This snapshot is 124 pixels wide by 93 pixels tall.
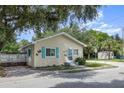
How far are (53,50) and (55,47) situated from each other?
361 mm

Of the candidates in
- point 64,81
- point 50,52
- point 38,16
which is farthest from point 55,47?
point 64,81

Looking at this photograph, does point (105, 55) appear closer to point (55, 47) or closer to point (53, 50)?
point (55, 47)

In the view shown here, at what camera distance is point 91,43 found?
42875 mm

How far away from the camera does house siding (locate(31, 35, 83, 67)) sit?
22.0 metres

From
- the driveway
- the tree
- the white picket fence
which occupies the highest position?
the tree

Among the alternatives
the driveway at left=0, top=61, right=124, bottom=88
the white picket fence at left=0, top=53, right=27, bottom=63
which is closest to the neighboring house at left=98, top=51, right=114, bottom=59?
the white picket fence at left=0, top=53, right=27, bottom=63

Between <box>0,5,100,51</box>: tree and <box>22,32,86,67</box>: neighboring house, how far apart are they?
5.84 metres

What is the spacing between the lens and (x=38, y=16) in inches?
516

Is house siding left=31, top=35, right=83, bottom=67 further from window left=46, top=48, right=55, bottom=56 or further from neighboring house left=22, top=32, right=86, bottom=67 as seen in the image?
window left=46, top=48, right=55, bottom=56

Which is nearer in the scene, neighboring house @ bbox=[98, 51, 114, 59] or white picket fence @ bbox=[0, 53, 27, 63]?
white picket fence @ bbox=[0, 53, 27, 63]
